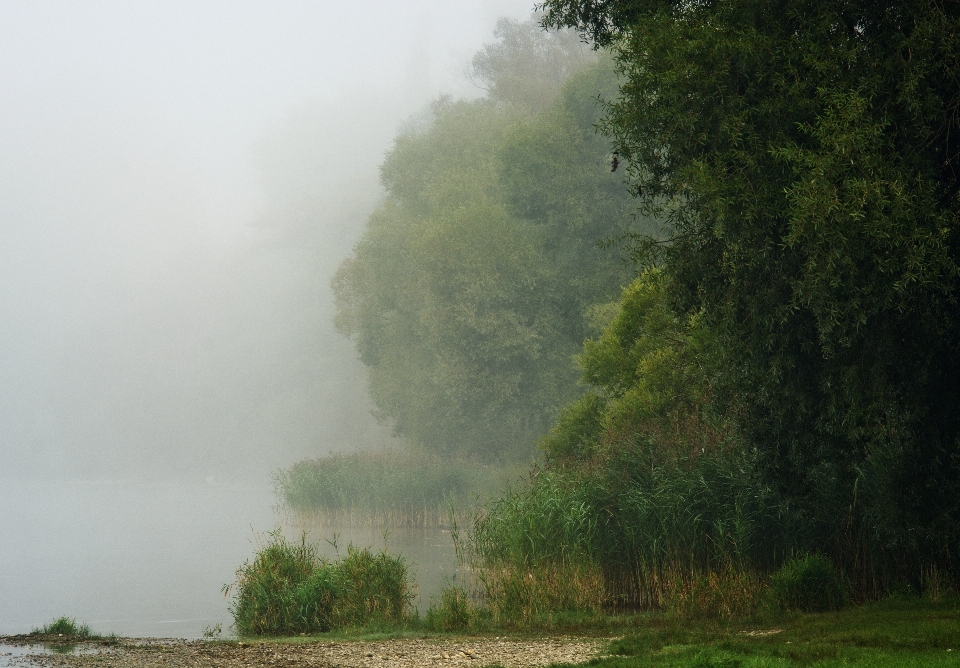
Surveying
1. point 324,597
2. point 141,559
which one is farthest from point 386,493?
point 324,597

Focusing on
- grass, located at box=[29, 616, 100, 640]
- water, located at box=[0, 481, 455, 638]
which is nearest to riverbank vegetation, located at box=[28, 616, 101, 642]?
grass, located at box=[29, 616, 100, 640]

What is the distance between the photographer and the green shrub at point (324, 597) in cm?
1600

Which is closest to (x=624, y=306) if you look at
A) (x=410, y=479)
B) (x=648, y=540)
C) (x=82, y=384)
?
(x=648, y=540)

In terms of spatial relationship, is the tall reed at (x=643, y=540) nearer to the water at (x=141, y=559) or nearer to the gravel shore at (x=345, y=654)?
the gravel shore at (x=345, y=654)

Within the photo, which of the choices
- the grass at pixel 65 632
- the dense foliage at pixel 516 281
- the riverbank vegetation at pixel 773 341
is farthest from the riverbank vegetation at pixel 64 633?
the dense foliage at pixel 516 281

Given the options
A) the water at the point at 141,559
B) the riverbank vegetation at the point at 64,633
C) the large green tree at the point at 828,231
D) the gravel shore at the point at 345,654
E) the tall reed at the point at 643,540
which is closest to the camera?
the gravel shore at the point at 345,654

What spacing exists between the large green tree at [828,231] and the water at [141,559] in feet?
32.1

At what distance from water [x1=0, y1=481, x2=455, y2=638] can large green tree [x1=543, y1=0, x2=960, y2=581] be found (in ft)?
32.1

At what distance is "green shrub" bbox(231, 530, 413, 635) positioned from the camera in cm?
1600

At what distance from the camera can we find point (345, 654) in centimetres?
1223

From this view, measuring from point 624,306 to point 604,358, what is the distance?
54.8 inches

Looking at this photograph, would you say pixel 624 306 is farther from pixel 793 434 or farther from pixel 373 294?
pixel 373 294

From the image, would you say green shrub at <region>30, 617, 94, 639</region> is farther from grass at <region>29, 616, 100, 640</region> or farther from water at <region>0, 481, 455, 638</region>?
water at <region>0, 481, 455, 638</region>

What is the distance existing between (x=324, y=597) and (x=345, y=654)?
4038 millimetres
